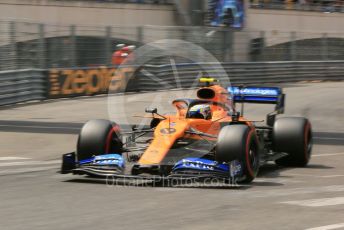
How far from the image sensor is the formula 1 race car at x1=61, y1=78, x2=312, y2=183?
9289 mm

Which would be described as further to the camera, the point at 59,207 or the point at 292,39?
the point at 292,39

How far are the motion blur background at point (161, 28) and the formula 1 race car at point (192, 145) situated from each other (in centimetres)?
1195

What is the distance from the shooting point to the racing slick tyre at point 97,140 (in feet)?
32.7

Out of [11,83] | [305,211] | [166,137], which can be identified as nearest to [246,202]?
[305,211]

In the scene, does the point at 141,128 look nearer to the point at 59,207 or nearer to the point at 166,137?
the point at 166,137

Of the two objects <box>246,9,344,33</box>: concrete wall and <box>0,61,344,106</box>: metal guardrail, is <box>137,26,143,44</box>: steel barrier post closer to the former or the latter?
<box>0,61,344,106</box>: metal guardrail

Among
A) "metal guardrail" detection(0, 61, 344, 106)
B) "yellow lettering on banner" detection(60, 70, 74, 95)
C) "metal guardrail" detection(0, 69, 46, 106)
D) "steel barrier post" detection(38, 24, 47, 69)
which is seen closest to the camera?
"metal guardrail" detection(0, 69, 46, 106)

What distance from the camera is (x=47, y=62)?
2389 cm

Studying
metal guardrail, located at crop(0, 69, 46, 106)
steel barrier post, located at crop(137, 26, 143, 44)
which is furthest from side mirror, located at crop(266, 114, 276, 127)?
steel barrier post, located at crop(137, 26, 143, 44)

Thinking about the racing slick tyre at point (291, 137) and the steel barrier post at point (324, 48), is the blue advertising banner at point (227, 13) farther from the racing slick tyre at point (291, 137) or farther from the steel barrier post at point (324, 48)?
the racing slick tyre at point (291, 137)

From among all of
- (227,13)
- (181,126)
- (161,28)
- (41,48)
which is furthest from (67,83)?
(227,13)

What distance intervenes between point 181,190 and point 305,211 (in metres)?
1.80

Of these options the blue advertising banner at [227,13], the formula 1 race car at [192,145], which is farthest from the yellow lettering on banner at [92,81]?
the blue advertising banner at [227,13]

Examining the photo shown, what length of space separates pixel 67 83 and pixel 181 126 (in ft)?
49.7
